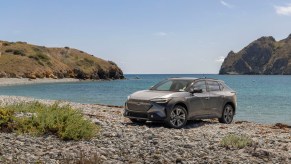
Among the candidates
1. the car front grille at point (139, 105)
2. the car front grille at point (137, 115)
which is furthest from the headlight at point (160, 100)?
the car front grille at point (137, 115)

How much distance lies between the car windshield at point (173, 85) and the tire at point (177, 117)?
0.90m

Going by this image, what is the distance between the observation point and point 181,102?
1616 centimetres

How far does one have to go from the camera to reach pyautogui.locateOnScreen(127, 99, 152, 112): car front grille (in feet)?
51.6

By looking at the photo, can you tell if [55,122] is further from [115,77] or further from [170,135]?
[115,77]

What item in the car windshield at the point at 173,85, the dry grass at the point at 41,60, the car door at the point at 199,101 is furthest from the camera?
the dry grass at the point at 41,60

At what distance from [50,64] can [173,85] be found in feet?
334

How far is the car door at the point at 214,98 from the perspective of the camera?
690 inches

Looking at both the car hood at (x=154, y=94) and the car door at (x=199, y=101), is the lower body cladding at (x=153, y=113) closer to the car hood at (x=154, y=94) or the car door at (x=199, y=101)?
the car hood at (x=154, y=94)

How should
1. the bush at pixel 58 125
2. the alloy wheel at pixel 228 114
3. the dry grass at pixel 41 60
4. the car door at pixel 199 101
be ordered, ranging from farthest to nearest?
1. the dry grass at pixel 41 60
2. the alloy wheel at pixel 228 114
3. the car door at pixel 199 101
4. the bush at pixel 58 125

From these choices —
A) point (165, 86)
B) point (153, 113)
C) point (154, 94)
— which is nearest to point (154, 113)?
point (153, 113)

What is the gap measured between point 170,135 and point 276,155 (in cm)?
336

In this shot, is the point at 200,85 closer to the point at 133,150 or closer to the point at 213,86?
the point at 213,86

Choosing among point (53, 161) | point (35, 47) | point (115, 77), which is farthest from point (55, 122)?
point (115, 77)

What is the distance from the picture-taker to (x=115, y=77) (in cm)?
14950
